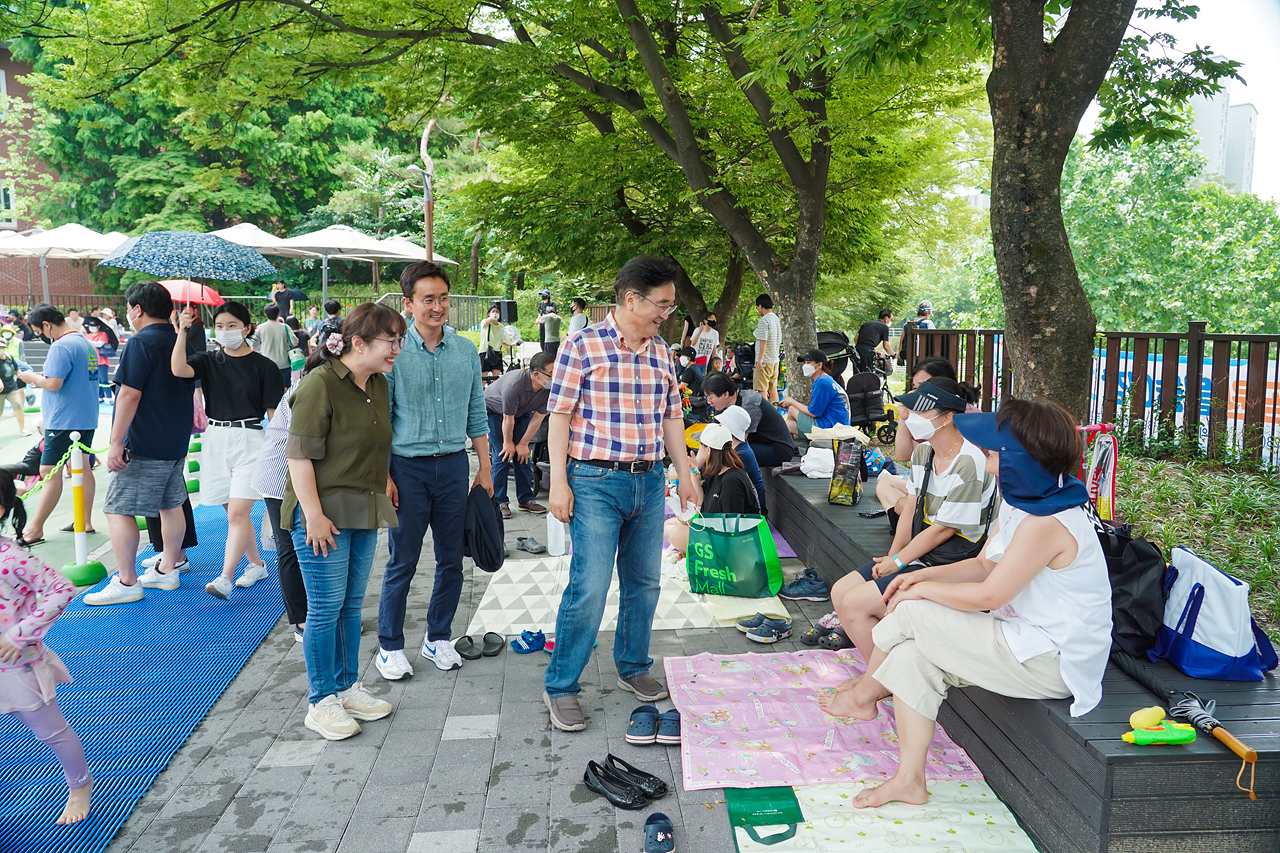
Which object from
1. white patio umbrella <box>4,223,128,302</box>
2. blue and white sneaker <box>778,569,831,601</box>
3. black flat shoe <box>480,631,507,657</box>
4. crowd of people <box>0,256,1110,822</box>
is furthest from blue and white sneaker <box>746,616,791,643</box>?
white patio umbrella <box>4,223,128,302</box>

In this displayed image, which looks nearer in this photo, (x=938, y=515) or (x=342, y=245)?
(x=938, y=515)

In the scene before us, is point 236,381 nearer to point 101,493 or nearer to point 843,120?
point 101,493

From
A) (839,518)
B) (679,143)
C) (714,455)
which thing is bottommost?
(839,518)

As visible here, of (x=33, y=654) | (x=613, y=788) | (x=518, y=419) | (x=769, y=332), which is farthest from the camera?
(x=769, y=332)

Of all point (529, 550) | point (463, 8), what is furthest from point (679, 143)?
point (529, 550)

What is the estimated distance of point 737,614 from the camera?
4.81 meters

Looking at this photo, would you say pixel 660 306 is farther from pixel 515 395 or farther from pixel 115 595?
pixel 115 595

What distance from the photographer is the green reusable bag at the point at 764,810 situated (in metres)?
2.81

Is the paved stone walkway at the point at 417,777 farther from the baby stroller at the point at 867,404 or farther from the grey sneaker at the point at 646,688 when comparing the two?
the baby stroller at the point at 867,404

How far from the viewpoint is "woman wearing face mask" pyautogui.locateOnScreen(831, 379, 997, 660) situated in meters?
3.65

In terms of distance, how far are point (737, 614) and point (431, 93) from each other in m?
9.89

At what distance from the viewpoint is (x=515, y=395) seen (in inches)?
264

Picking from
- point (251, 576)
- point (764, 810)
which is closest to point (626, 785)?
point (764, 810)

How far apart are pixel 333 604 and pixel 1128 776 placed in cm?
290
